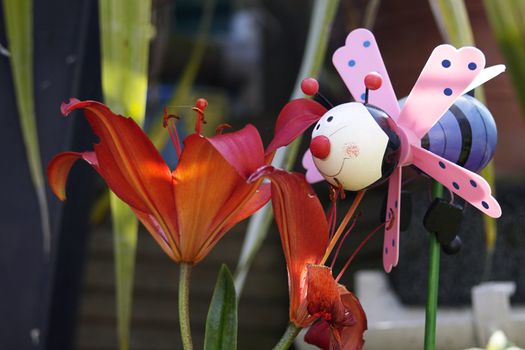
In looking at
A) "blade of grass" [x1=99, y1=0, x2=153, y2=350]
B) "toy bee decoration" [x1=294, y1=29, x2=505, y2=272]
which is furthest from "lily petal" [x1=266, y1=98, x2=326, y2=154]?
"blade of grass" [x1=99, y1=0, x2=153, y2=350]

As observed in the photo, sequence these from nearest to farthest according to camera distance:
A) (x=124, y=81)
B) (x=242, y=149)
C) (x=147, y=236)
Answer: (x=242, y=149)
(x=124, y=81)
(x=147, y=236)

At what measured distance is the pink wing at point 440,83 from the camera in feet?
1.55

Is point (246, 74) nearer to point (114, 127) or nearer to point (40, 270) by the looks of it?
point (40, 270)

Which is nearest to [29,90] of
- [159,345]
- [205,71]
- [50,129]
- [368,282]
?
[50,129]

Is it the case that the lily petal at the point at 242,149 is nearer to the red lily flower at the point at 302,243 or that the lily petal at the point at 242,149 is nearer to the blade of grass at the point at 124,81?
the red lily flower at the point at 302,243

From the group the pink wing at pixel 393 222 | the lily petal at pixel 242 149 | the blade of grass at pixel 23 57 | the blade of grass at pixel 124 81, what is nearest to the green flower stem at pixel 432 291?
the pink wing at pixel 393 222

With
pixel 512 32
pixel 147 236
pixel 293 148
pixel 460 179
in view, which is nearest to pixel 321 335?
pixel 460 179

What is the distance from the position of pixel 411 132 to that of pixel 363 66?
0.21 ft

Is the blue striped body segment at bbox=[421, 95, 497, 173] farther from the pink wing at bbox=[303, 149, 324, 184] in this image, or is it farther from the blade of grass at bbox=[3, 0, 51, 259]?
the blade of grass at bbox=[3, 0, 51, 259]

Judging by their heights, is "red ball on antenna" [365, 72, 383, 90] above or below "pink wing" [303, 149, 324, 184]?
above

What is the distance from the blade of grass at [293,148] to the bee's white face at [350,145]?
0.23m

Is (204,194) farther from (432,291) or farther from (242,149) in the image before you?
(432,291)

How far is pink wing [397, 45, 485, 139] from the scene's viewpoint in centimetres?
47

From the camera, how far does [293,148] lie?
71cm
